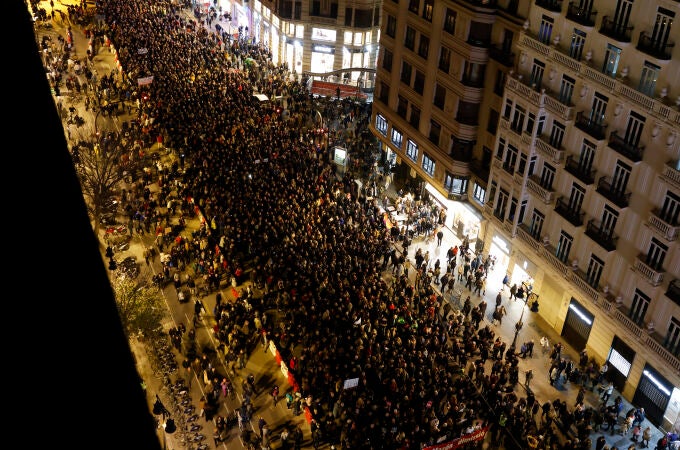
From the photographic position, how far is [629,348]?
1848 inches

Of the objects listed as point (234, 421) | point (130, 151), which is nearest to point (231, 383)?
point (234, 421)

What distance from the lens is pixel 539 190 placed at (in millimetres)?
53469

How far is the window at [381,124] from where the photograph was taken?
249 feet

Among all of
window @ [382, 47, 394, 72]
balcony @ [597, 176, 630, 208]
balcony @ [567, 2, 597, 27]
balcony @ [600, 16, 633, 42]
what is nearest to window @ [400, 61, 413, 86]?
window @ [382, 47, 394, 72]

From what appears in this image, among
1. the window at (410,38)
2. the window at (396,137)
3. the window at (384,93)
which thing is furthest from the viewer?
the window at (384,93)

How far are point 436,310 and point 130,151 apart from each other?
3443 centimetres

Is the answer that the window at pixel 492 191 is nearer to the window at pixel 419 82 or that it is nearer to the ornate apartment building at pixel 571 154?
the ornate apartment building at pixel 571 154

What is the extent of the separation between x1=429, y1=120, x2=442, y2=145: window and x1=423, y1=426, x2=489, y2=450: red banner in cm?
3087

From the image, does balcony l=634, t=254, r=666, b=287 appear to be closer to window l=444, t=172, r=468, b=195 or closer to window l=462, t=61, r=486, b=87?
window l=444, t=172, r=468, b=195

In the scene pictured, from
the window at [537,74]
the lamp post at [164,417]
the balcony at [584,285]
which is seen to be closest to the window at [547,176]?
the window at [537,74]

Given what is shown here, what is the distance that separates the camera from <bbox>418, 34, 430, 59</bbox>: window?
64.8 meters

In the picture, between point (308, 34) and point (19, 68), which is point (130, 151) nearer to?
point (308, 34)

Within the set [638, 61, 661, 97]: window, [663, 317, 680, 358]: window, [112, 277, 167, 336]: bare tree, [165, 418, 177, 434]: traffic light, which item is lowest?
[165, 418, 177, 434]: traffic light

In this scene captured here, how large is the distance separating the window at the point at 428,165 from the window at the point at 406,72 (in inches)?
295
